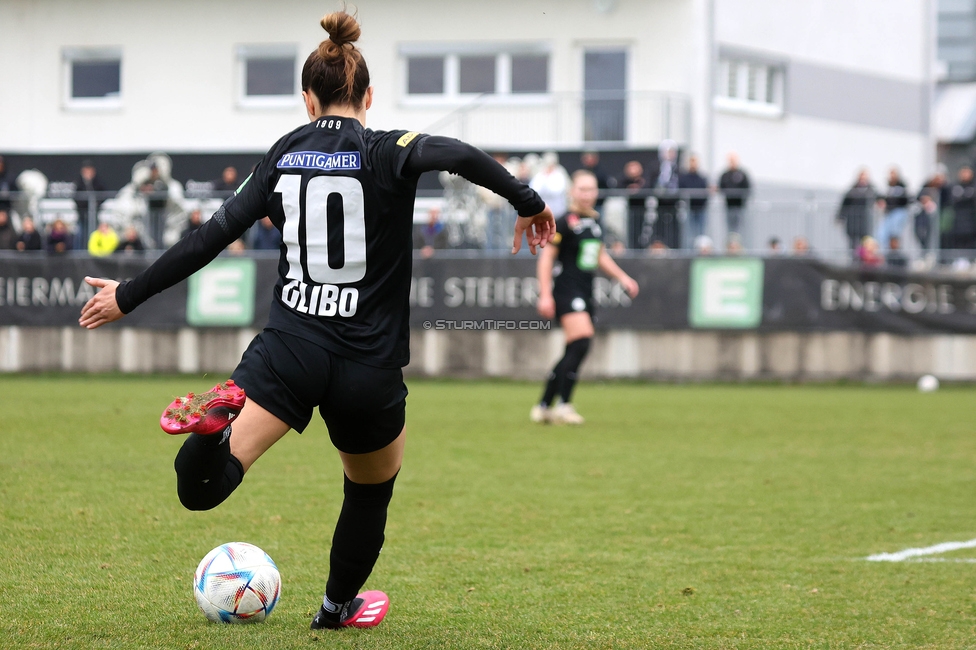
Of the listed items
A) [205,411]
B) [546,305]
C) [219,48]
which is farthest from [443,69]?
[205,411]

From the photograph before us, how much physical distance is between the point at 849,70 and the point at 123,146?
56.5ft

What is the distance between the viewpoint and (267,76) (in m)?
26.9

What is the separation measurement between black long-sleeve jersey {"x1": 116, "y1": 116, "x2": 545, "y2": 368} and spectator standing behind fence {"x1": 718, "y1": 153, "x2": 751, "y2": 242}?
15.3m

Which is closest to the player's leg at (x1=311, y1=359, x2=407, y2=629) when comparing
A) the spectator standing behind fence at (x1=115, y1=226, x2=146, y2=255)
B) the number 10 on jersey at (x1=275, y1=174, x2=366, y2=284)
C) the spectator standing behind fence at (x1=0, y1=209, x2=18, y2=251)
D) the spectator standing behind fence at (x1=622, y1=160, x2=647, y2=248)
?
the number 10 on jersey at (x1=275, y1=174, x2=366, y2=284)

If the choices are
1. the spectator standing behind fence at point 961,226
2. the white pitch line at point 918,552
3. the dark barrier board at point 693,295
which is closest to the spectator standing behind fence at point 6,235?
the dark barrier board at point 693,295

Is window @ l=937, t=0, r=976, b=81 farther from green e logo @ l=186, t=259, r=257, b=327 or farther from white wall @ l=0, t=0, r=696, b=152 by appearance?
green e logo @ l=186, t=259, r=257, b=327

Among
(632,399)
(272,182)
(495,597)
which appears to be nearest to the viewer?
(272,182)

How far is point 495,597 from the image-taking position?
15.5ft

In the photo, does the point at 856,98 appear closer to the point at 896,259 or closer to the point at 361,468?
the point at 896,259

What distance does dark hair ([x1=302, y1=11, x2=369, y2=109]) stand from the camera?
3686mm

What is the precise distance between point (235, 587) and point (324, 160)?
1.59 m

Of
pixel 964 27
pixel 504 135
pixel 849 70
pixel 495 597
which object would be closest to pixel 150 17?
pixel 504 135

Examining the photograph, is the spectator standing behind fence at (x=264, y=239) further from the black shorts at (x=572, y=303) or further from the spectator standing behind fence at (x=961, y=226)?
the spectator standing behind fence at (x=961, y=226)

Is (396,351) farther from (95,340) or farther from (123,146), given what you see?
(123,146)
